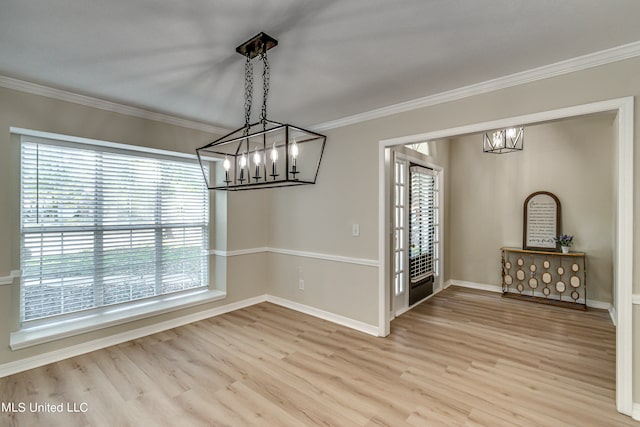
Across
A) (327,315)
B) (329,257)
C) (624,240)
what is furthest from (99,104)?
(624,240)

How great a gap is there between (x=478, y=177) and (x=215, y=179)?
4.43m

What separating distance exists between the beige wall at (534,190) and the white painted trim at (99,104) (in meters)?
4.39

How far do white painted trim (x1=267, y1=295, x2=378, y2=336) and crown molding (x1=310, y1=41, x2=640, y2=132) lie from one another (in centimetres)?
237

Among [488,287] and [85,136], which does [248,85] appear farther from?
[488,287]

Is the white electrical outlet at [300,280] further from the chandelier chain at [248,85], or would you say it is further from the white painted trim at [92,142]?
the chandelier chain at [248,85]

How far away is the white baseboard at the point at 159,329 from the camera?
270cm

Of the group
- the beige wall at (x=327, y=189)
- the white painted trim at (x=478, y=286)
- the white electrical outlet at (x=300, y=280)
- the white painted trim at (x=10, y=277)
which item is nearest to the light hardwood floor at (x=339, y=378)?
the beige wall at (x=327, y=189)

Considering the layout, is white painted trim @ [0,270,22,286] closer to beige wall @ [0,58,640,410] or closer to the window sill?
beige wall @ [0,58,640,410]

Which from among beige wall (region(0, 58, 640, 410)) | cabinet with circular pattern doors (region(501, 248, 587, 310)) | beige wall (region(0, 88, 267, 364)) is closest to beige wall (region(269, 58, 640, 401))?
beige wall (region(0, 58, 640, 410))

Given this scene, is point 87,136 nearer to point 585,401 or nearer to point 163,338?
point 163,338

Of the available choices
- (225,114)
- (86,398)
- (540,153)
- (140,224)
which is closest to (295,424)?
(86,398)

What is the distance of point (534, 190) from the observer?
192 inches

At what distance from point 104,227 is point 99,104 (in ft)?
4.20

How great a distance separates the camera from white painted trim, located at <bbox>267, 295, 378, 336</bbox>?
3.50m
